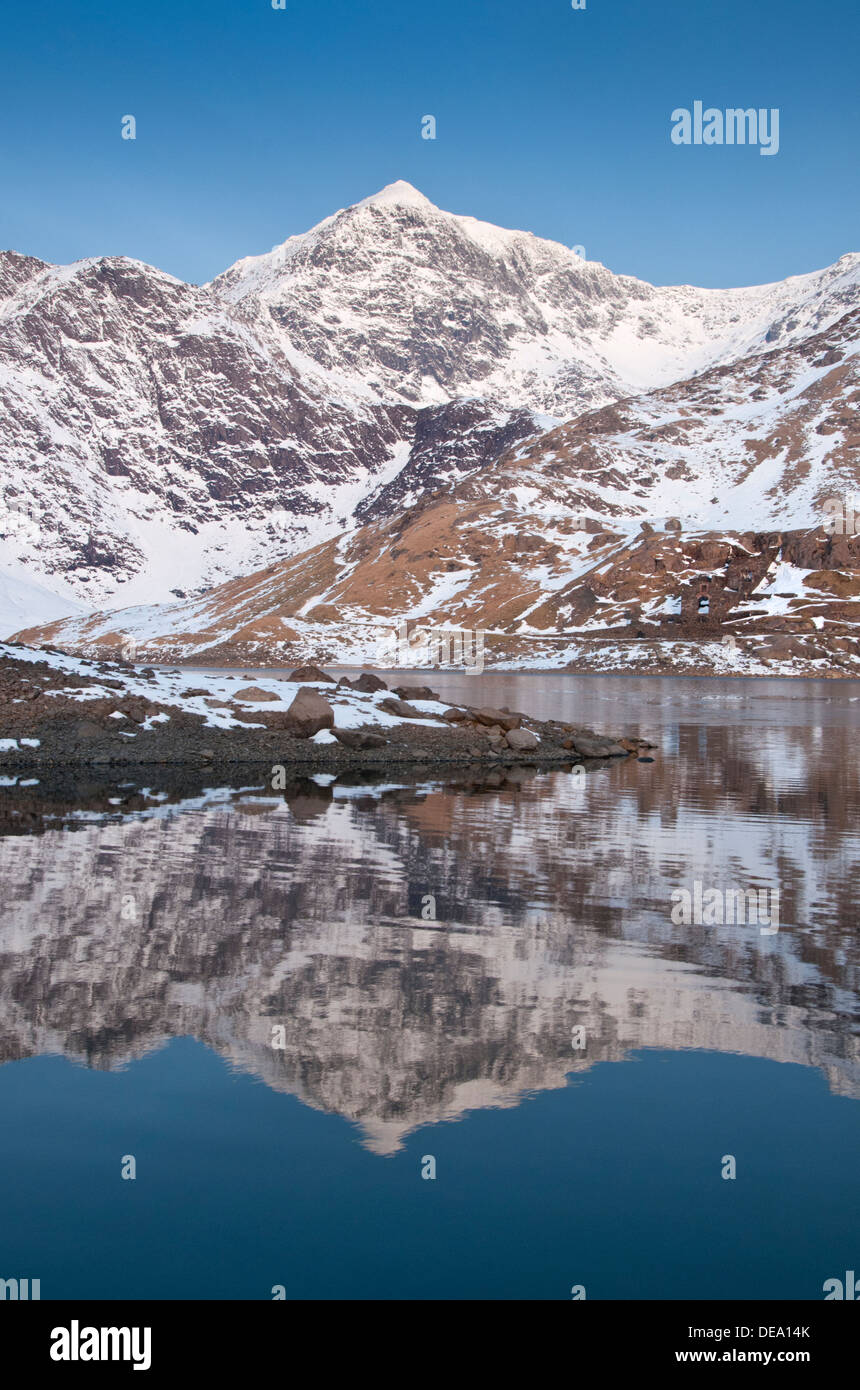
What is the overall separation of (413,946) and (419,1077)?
17.4 ft

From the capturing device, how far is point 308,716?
2080 inches

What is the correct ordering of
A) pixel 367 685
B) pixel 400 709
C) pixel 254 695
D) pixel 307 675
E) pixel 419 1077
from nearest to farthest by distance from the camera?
pixel 419 1077 < pixel 254 695 < pixel 400 709 < pixel 367 685 < pixel 307 675

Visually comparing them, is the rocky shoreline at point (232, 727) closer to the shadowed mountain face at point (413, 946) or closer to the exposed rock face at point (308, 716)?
the exposed rock face at point (308, 716)

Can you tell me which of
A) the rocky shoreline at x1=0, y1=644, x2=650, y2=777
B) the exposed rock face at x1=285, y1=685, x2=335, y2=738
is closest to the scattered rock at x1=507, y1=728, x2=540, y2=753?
the rocky shoreline at x1=0, y1=644, x2=650, y2=777

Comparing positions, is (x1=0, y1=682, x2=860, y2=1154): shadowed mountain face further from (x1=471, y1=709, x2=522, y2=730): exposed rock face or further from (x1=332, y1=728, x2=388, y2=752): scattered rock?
(x1=471, y1=709, x2=522, y2=730): exposed rock face

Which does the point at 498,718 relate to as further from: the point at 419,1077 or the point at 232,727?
the point at 419,1077

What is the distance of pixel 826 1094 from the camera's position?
11.0 metres

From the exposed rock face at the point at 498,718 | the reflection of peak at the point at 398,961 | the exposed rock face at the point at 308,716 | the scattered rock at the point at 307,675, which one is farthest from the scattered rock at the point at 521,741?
the reflection of peak at the point at 398,961

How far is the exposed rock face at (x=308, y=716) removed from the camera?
2068 inches

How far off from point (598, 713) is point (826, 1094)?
7542cm

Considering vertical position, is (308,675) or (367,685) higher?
(308,675)

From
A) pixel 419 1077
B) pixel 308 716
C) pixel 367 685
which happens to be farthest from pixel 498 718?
pixel 419 1077

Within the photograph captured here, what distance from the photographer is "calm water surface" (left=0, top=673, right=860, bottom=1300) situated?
821 cm

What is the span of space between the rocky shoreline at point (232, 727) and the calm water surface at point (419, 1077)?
23479 millimetres
